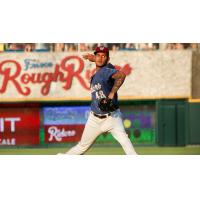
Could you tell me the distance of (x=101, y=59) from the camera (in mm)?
12836

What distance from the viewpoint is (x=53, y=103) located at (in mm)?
13898

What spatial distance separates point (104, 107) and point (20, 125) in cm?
203

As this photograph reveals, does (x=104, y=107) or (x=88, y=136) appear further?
(x=88, y=136)

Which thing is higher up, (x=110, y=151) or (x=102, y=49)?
(x=102, y=49)

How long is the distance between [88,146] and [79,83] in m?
1.42

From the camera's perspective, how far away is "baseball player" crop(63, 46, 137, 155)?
499 inches

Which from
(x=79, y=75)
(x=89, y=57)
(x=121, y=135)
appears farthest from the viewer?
(x=79, y=75)

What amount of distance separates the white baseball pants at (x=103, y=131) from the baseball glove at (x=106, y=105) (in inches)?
3.9

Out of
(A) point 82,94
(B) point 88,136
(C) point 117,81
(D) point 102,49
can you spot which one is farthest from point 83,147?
(D) point 102,49

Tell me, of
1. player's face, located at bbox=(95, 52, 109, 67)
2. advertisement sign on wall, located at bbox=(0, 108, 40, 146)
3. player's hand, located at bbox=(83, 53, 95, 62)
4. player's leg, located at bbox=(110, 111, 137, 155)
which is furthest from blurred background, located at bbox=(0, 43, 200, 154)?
player's leg, located at bbox=(110, 111, 137, 155)

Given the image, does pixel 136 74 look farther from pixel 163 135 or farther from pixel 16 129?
pixel 16 129

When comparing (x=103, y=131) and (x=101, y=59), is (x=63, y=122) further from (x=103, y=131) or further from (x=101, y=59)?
(x=101, y=59)

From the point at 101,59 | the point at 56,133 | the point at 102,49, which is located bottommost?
the point at 56,133

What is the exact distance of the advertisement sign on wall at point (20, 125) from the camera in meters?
13.5
